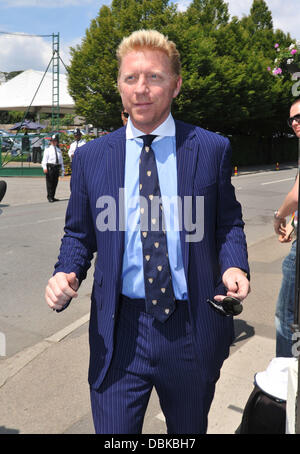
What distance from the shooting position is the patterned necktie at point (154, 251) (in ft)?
6.02

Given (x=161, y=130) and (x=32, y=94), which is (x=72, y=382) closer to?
(x=161, y=130)

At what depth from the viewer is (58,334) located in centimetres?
455

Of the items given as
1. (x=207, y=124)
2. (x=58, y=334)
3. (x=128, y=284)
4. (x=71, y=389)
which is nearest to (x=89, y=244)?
(x=128, y=284)

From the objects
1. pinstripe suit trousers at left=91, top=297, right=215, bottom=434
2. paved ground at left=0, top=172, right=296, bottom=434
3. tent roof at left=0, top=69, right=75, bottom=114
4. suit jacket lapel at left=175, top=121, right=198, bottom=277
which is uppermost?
tent roof at left=0, top=69, right=75, bottom=114

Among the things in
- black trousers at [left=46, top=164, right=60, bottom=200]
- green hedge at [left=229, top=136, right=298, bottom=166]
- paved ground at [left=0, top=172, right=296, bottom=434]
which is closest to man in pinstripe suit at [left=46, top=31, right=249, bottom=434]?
paved ground at [left=0, top=172, right=296, bottom=434]

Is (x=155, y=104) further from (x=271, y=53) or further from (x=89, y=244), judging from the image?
(x=271, y=53)

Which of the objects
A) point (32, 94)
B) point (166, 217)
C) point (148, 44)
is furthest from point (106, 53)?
point (166, 217)

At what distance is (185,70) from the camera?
2503cm

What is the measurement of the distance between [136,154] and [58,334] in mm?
2985

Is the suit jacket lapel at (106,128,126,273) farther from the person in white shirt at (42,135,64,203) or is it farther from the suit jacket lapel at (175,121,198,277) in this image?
the person in white shirt at (42,135,64,203)

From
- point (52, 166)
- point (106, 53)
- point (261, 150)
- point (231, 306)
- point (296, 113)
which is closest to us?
point (231, 306)

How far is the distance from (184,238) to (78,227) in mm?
468

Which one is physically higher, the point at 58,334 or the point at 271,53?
the point at 271,53

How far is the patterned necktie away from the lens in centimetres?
183
